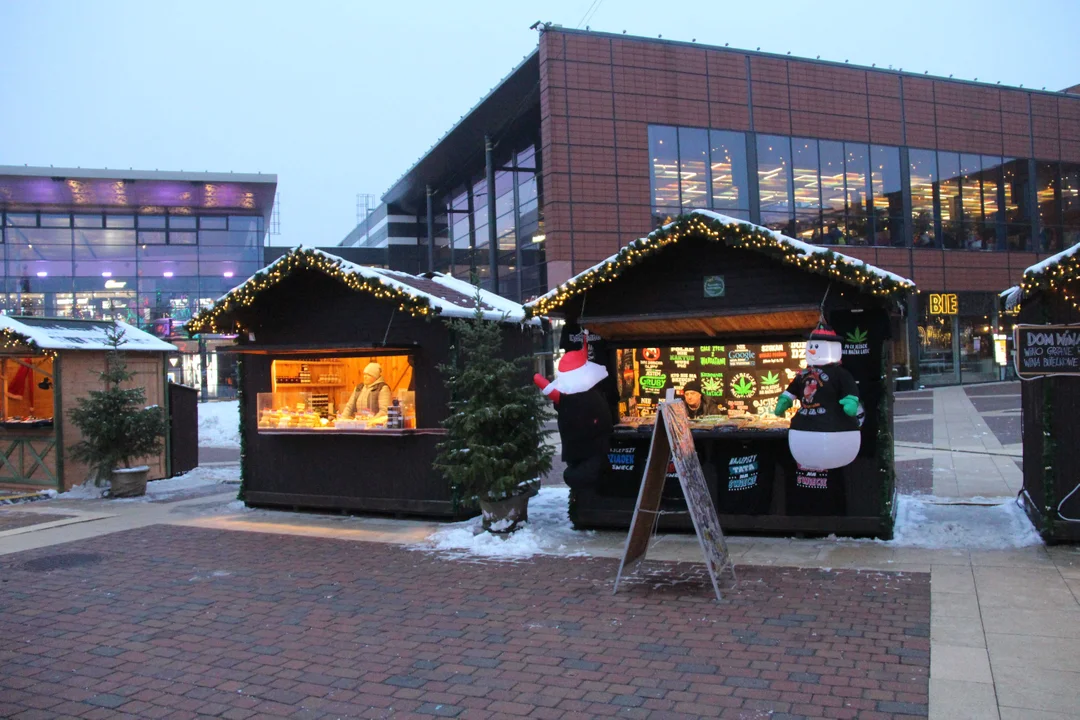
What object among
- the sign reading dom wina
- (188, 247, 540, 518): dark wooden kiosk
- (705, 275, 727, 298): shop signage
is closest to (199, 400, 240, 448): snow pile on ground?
(188, 247, 540, 518): dark wooden kiosk

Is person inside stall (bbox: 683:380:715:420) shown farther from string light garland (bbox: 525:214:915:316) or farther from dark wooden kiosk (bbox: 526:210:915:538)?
string light garland (bbox: 525:214:915:316)

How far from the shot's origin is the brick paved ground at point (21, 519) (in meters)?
11.3

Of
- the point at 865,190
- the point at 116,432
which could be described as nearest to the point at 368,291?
the point at 116,432

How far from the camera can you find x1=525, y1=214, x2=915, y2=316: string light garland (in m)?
8.09

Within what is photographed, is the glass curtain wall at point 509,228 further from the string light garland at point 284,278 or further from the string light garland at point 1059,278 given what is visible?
the string light garland at point 1059,278

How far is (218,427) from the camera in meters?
25.5

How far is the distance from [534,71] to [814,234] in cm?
1209

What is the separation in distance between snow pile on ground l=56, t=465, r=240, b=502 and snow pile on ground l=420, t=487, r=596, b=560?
6.44 metres

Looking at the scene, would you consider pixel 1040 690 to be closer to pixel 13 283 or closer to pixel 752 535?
pixel 752 535

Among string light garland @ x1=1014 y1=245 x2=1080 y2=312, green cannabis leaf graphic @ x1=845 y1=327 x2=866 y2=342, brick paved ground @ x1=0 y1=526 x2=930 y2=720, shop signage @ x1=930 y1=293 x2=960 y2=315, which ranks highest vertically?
shop signage @ x1=930 y1=293 x2=960 y2=315

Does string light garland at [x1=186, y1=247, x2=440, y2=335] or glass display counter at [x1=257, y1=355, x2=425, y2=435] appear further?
glass display counter at [x1=257, y1=355, x2=425, y2=435]

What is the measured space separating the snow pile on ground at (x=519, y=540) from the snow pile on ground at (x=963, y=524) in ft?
11.1

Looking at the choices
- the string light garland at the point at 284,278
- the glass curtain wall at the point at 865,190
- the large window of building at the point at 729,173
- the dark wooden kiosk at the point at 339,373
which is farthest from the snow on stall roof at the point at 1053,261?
the large window of building at the point at 729,173

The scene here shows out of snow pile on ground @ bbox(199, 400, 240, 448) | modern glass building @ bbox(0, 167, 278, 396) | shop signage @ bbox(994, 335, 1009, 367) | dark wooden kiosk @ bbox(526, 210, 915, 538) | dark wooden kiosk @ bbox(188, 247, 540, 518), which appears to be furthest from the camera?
modern glass building @ bbox(0, 167, 278, 396)
